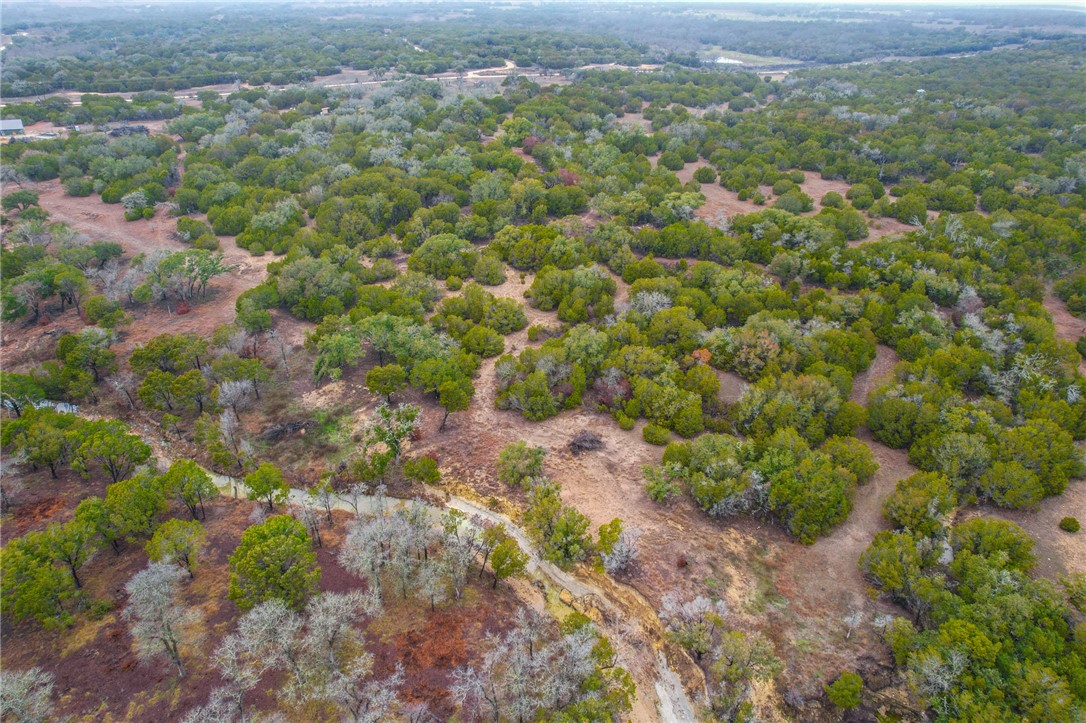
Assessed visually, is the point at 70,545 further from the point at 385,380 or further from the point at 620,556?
the point at 620,556

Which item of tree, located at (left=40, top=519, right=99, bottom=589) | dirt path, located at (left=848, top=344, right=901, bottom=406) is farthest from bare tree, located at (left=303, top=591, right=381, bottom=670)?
dirt path, located at (left=848, top=344, right=901, bottom=406)

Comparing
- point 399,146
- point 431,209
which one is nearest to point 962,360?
point 431,209

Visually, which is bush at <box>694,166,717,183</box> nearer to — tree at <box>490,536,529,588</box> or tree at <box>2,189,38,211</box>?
tree at <box>490,536,529,588</box>

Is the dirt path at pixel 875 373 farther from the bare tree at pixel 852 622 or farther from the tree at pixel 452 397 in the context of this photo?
the tree at pixel 452 397

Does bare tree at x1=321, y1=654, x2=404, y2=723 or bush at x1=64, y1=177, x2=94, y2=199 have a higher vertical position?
bush at x1=64, y1=177, x2=94, y2=199

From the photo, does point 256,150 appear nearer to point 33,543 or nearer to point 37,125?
point 37,125

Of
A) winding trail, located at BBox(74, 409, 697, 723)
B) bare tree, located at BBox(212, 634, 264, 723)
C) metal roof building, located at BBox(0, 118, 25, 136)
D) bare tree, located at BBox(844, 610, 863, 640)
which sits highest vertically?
metal roof building, located at BBox(0, 118, 25, 136)

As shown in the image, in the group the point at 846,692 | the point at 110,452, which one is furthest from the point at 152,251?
the point at 846,692
